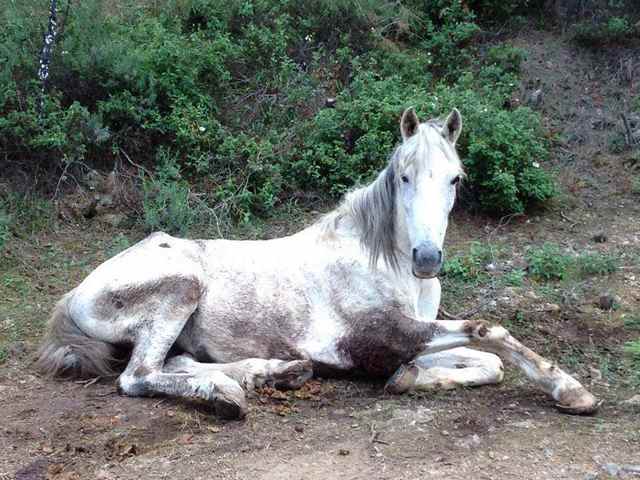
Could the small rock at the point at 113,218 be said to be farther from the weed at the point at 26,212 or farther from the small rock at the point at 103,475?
the small rock at the point at 103,475

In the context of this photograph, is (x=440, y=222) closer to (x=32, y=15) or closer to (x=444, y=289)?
(x=444, y=289)

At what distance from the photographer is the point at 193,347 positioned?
511 cm

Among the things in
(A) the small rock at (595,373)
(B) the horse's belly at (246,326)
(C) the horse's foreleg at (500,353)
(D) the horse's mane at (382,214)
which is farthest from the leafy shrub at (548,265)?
(B) the horse's belly at (246,326)

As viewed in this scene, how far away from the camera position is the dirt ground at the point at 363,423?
377cm

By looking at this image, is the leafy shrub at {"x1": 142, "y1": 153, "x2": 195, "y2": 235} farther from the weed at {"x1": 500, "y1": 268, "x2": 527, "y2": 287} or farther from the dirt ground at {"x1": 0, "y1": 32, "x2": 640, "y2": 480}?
the weed at {"x1": 500, "y1": 268, "x2": 527, "y2": 287}

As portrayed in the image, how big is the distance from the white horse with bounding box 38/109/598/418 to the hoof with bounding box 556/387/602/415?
0.08 metres

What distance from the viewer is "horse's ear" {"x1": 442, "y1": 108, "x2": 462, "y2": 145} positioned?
16.3 feet

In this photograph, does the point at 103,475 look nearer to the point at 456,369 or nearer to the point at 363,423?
the point at 363,423

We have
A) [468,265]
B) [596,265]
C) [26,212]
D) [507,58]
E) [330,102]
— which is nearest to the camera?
[596,265]

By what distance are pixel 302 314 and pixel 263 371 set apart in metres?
0.51

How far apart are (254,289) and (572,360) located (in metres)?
2.32

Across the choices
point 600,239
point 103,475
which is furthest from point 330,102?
point 103,475

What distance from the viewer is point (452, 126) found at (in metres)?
Answer: 5.00

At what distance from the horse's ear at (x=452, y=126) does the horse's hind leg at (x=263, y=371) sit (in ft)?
5.84
